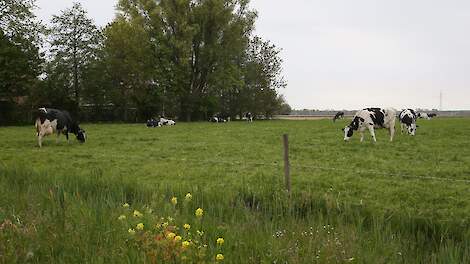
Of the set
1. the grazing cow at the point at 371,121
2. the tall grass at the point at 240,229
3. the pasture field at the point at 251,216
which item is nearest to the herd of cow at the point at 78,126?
the grazing cow at the point at 371,121

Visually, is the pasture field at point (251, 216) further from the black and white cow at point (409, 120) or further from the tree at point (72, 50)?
the tree at point (72, 50)

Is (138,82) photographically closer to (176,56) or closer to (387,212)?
(176,56)

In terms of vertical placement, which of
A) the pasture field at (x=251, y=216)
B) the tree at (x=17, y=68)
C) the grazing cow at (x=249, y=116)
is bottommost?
the pasture field at (x=251, y=216)

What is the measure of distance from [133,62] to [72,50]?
690cm

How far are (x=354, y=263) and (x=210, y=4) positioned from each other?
4976 cm

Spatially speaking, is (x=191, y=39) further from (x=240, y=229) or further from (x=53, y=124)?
(x=240, y=229)

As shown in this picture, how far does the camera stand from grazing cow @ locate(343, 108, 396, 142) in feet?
73.1

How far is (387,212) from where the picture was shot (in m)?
6.85

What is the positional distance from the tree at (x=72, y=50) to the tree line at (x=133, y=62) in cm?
11

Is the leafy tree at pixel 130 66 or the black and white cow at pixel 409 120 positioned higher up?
the leafy tree at pixel 130 66

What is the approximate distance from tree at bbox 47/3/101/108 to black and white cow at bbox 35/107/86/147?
2939 cm

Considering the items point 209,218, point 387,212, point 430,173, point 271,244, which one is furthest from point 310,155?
point 271,244

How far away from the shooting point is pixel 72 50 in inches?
1973

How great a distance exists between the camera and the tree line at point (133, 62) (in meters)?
48.4
